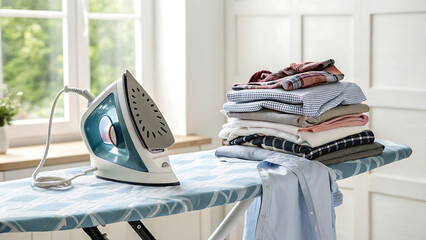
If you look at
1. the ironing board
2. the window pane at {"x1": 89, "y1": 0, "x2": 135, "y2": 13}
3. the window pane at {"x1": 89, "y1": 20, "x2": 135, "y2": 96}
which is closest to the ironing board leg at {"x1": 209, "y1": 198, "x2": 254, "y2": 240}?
the ironing board

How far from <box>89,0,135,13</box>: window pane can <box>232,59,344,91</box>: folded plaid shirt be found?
4.24ft

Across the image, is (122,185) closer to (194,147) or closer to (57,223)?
(57,223)

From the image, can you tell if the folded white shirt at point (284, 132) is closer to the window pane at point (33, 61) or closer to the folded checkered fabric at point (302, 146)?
the folded checkered fabric at point (302, 146)

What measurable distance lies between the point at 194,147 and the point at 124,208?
166 centimetres

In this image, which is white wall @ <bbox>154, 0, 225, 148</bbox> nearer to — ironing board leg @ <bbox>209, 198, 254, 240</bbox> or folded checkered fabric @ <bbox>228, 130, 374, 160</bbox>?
folded checkered fabric @ <bbox>228, 130, 374, 160</bbox>

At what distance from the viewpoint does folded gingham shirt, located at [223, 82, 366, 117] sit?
1861 mm

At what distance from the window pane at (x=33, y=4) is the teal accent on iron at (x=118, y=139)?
4.34 feet

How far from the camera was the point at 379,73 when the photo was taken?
278 centimetres

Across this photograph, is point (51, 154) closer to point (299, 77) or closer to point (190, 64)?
point (190, 64)

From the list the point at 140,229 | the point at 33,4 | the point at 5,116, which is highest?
the point at 33,4

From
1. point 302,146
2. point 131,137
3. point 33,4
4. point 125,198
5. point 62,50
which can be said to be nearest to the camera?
point 125,198

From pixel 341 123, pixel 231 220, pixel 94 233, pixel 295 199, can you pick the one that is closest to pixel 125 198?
pixel 94 233

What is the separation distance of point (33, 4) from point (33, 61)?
256mm

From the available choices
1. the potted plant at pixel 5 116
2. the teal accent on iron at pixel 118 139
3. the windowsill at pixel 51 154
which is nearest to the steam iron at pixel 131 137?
the teal accent on iron at pixel 118 139
